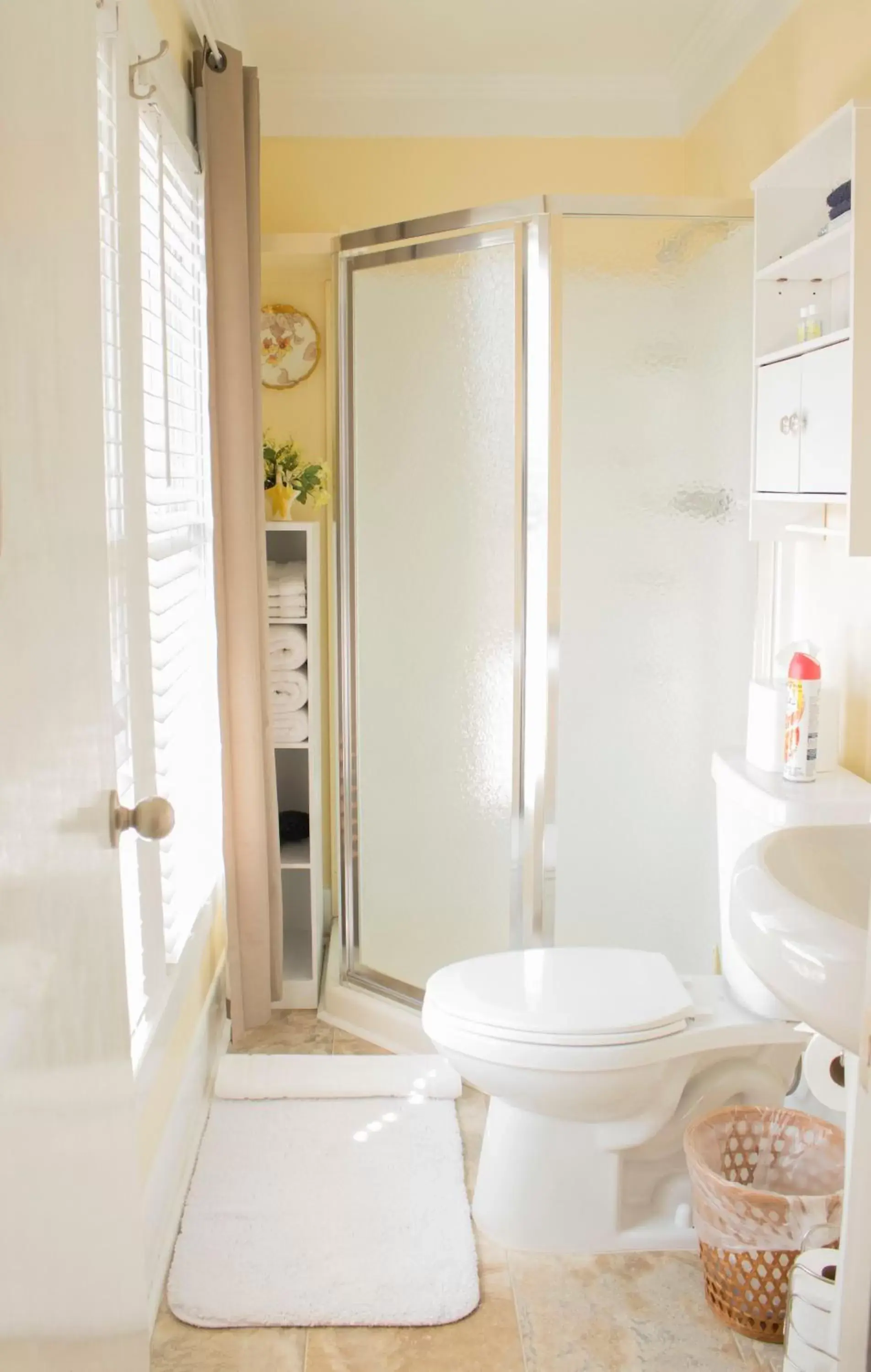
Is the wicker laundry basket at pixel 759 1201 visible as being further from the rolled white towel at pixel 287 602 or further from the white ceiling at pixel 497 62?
the white ceiling at pixel 497 62

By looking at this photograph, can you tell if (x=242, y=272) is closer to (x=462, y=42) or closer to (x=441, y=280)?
(x=441, y=280)

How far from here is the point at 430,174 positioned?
3.47 metres

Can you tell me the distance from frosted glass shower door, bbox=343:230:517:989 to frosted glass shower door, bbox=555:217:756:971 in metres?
0.15

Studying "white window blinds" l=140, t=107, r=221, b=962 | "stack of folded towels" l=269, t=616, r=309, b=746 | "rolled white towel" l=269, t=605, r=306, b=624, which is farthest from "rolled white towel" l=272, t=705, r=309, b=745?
"white window blinds" l=140, t=107, r=221, b=962

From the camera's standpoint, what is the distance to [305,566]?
10.4ft

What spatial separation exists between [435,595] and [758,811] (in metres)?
0.99

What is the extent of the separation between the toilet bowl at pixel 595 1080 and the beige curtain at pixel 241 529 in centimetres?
71

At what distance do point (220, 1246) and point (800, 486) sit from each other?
169 cm

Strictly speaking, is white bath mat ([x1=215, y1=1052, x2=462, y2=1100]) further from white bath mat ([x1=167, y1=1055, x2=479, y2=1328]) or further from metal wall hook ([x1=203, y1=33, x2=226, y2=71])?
metal wall hook ([x1=203, y1=33, x2=226, y2=71])

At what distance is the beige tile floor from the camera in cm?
189

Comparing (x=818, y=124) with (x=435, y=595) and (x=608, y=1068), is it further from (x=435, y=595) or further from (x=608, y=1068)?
A: (x=608, y=1068)

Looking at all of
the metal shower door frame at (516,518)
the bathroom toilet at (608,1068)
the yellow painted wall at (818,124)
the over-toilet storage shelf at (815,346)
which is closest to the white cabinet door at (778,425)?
the over-toilet storage shelf at (815,346)

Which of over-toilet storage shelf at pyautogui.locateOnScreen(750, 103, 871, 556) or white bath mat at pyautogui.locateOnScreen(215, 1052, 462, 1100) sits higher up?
over-toilet storage shelf at pyautogui.locateOnScreen(750, 103, 871, 556)

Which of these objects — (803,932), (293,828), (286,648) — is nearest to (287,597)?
(286,648)
